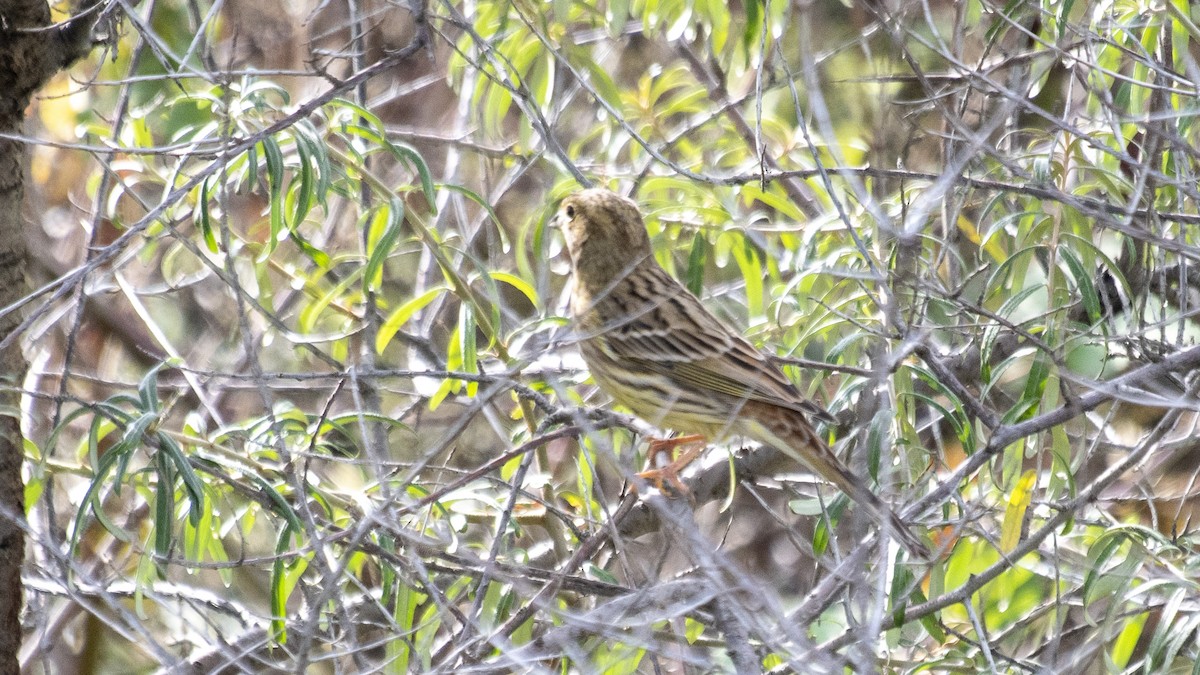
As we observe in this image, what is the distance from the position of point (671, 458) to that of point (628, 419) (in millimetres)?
879

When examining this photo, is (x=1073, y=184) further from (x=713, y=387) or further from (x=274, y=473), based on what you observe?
(x=274, y=473)

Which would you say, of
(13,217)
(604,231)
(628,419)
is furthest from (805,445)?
(13,217)

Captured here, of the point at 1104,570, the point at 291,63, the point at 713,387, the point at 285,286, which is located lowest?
the point at 1104,570

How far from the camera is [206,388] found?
7.25 meters

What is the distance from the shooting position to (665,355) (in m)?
5.83

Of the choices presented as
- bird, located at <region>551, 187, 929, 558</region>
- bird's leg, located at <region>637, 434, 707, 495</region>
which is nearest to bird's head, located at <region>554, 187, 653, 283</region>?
bird, located at <region>551, 187, 929, 558</region>

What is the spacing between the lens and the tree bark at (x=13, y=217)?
418 centimetres

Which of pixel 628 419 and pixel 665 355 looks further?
pixel 665 355

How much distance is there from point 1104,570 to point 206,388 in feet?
16.0

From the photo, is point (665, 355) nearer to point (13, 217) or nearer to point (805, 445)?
point (805, 445)

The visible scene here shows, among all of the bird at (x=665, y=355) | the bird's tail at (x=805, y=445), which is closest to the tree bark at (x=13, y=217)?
the bird at (x=665, y=355)

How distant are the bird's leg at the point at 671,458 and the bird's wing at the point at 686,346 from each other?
0.27 meters

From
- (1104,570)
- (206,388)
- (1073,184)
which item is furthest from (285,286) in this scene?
(1104,570)

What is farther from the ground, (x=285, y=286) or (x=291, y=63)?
(x=291, y=63)
